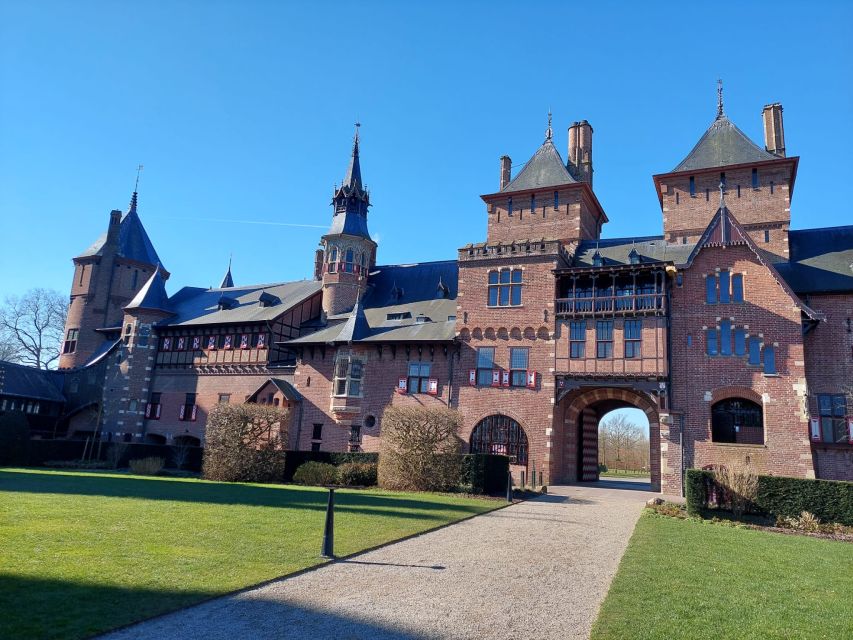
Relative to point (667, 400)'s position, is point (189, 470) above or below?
below

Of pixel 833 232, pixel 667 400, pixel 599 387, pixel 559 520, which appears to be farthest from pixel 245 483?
pixel 833 232

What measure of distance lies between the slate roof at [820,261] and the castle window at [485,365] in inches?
573

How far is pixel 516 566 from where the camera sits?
11055mm

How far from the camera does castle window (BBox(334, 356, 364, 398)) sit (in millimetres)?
34438

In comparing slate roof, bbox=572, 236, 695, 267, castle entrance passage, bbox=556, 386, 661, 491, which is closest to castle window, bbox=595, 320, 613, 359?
castle entrance passage, bbox=556, 386, 661, 491

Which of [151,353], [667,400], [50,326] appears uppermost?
[50,326]

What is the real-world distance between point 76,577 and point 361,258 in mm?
33272

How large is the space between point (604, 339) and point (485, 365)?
20.7 ft

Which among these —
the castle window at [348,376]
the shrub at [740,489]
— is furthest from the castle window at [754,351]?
the castle window at [348,376]

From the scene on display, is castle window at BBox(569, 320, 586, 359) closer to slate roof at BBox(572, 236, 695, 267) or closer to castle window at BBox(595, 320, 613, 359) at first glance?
castle window at BBox(595, 320, 613, 359)

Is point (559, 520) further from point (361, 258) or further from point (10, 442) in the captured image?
point (10, 442)

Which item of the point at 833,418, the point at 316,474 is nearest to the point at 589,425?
the point at 833,418

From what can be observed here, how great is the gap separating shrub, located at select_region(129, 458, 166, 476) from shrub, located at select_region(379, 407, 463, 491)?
43.3 ft

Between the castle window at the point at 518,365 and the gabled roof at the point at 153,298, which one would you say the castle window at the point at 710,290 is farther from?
the gabled roof at the point at 153,298
